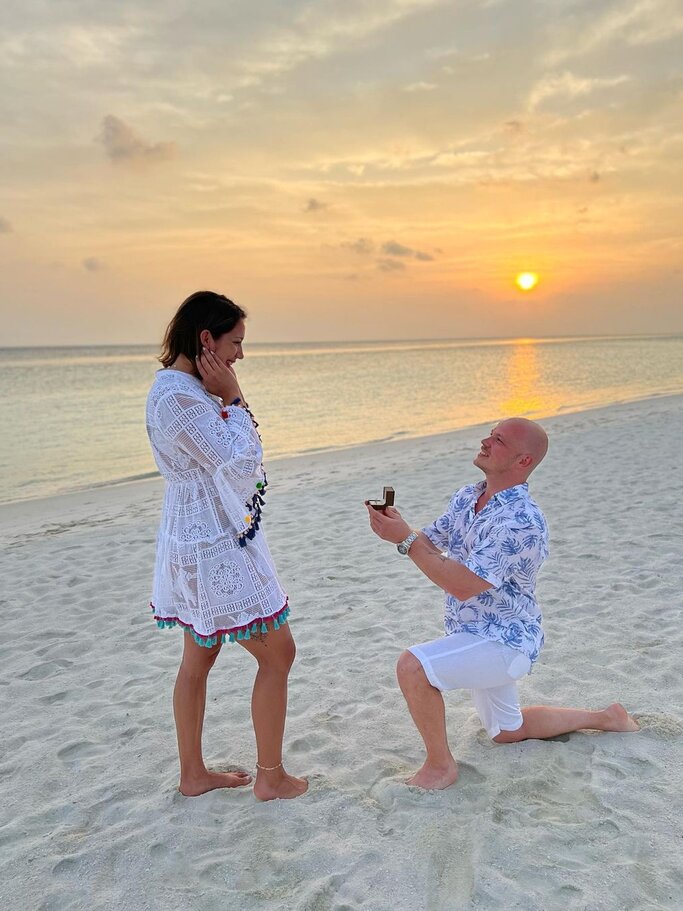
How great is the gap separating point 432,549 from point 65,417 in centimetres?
2333

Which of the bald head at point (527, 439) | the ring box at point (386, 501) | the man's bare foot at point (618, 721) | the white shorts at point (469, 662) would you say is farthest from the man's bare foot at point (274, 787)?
the bald head at point (527, 439)

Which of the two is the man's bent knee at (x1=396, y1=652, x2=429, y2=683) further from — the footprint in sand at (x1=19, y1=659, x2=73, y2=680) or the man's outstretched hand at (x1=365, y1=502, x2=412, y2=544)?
the footprint in sand at (x1=19, y1=659, x2=73, y2=680)

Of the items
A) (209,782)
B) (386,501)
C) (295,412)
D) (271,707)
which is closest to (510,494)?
(386,501)

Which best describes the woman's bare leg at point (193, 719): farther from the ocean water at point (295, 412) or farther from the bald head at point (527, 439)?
the ocean water at point (295, 412)

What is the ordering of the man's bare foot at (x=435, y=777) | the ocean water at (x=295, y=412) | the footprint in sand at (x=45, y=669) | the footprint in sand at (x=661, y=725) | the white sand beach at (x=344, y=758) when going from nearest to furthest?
1. the white sand beach at (x=344, y=758)
2. the man's bare foot at (x=435, y=777)
3. the footprint in sand at (x=661, y=725)
4. the footprint in sand at (x=45, y=669)
5. the ocean water at (x=295, y=412)

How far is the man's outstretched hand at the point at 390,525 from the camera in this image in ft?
9.44

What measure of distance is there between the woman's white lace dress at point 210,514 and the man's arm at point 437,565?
1.64ft

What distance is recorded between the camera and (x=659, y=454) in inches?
438

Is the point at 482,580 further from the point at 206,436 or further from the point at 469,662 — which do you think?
the point at 206,436

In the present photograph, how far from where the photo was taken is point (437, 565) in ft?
9.30

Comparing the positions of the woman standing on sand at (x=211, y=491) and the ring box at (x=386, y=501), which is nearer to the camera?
the woman standing on sand at (x=211, y=491)

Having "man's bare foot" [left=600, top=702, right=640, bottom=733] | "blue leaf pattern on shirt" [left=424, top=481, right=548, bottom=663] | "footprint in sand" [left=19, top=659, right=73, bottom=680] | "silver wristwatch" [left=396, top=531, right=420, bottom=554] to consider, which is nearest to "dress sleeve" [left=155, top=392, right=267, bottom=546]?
"silver wristwatch" [left=396, top=531, right=420, bottom=554]

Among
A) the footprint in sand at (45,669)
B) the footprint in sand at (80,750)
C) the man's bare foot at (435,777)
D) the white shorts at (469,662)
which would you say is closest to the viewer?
the white shorts at (469,662)

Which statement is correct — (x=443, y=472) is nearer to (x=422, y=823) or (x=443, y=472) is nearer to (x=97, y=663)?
(x=97, y=663)
